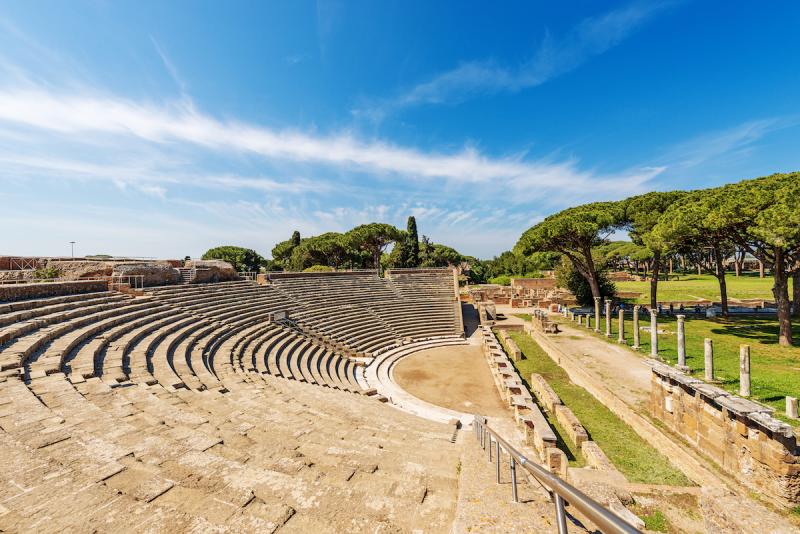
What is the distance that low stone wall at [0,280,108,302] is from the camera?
1102cm

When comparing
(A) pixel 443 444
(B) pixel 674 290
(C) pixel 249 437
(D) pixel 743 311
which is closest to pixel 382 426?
(A) pixel 443 444

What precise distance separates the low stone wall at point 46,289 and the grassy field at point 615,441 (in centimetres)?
1783

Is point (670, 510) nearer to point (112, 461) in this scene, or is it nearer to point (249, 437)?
point (249, 437)

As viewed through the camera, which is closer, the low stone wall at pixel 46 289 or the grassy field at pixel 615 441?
the grassy field at pixel 615 441

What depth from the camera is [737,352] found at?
49.9 ft

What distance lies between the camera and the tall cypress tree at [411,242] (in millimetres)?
49625

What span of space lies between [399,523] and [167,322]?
45.1 feet

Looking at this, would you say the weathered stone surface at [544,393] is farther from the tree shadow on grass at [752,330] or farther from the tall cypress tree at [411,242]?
the tall cypress tree at [411,242]

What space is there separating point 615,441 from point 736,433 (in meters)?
2.65

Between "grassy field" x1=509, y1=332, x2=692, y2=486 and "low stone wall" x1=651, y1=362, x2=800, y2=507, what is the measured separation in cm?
101

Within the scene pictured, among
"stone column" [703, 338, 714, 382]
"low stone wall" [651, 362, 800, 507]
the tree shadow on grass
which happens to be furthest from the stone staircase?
the tree shadow on grass

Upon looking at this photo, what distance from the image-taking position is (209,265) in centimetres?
2275

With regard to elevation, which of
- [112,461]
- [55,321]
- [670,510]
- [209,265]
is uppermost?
[209,265]

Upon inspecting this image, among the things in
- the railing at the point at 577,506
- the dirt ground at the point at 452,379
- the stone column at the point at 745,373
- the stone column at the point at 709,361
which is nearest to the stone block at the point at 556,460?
the dirt ground at the point at 452,379
